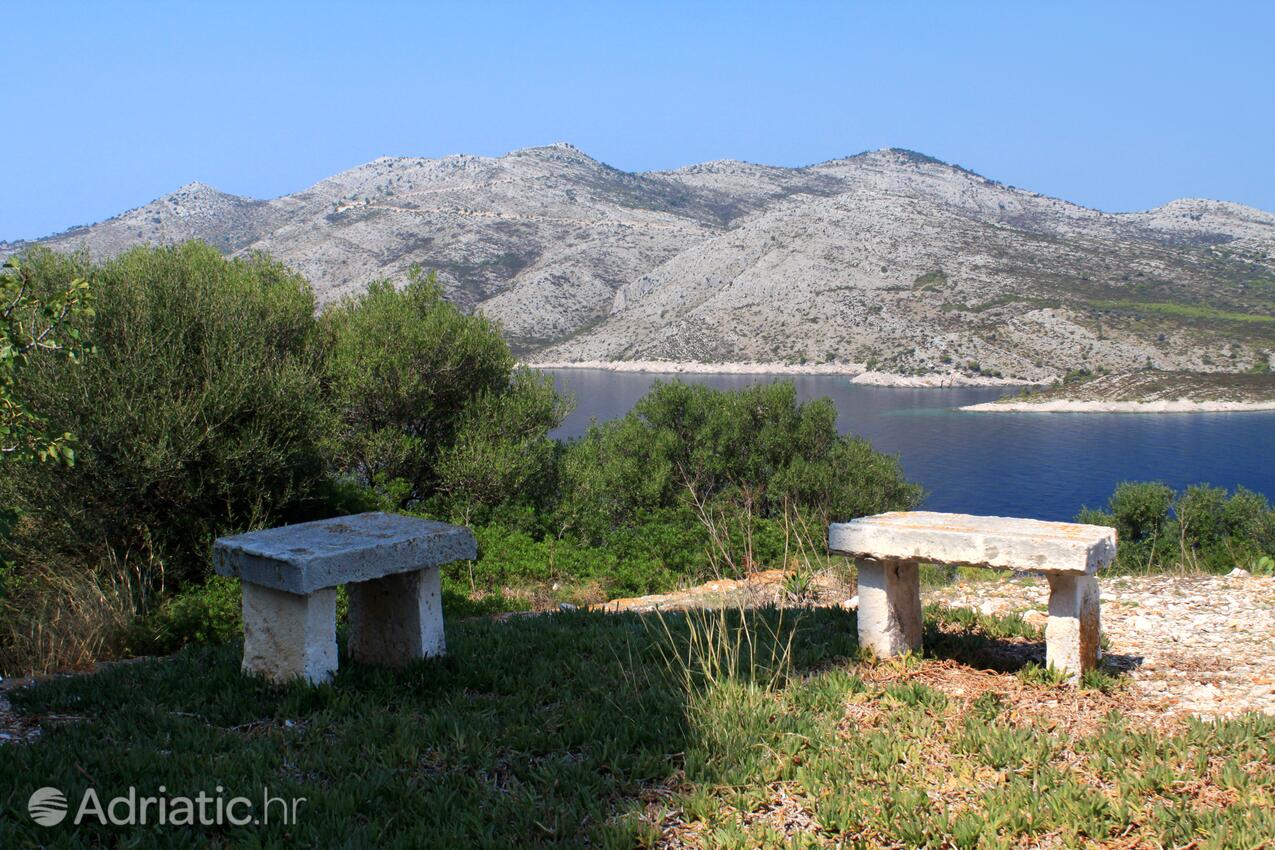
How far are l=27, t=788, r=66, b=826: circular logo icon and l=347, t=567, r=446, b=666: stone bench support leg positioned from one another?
2460 millimetres

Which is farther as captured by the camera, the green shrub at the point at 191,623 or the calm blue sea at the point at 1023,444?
the calm blue sea at the point at 1023,444

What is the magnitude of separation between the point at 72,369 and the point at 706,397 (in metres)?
21.3

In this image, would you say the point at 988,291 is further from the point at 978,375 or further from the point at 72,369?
the point at 72,369

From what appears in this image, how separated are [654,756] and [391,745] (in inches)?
55.0

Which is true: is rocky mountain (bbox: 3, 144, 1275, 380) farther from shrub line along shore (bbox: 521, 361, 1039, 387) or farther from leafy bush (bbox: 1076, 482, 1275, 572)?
leafy bush (bbox: 1076, 482, 1275, 572)

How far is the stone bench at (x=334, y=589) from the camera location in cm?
609

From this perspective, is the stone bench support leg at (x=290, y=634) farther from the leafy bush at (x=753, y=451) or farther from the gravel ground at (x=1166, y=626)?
the leafy bush at (x=753, y=451)

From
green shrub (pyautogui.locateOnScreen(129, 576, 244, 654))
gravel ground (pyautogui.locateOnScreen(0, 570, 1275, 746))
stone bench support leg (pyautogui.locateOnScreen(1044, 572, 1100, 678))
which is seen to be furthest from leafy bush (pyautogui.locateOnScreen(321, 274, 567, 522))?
stone bench support leg (pyautogui.locateOnScreen(1044, 572, 1100, 678))

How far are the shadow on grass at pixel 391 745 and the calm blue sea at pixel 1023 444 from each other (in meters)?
51.3

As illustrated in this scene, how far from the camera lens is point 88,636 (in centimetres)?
845

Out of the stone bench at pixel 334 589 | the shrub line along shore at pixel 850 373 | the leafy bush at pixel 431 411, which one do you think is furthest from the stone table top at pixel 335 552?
the shrub line along shore at pixel 850 373

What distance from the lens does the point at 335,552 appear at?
239 inches

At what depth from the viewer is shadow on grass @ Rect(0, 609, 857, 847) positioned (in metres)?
4.18

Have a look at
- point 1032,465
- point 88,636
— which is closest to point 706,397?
point 88,636
